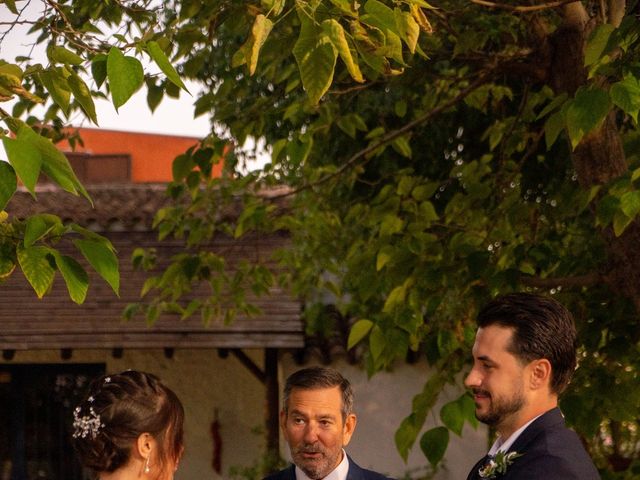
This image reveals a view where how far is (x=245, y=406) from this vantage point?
13078mm

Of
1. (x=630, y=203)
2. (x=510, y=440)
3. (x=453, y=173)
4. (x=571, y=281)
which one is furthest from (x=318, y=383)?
(x=453, y=173)

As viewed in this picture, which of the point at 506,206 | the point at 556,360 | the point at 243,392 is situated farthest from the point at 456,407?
the point at 243,392

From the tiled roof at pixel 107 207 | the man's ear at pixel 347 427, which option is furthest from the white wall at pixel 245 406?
the man's ear at pixel 347 427

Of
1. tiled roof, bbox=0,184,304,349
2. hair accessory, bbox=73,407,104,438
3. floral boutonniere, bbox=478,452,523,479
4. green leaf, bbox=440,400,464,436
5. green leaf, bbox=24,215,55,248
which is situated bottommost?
floral boutonniere, bbox=478,452,523,479

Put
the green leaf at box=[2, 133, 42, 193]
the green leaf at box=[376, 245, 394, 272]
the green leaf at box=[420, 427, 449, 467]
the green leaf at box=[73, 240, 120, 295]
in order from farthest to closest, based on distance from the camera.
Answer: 1. the green leaf at box=[376, 245, 394, 272]
2. the green leaf at box=[420, 427, 449, 467]
3. the green leaf at box=[73, 240, 120, 295]
4. the green leaf at box=[2, 133, 42, 193]

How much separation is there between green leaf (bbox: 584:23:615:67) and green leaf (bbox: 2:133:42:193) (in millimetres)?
1727

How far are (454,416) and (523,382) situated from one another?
4.37 ft

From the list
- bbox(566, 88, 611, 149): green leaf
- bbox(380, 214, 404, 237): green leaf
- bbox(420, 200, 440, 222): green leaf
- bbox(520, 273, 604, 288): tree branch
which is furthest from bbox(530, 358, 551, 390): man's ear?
bbox(420, 200, 440, 222): green leaf

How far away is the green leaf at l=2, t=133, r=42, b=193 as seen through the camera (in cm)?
252

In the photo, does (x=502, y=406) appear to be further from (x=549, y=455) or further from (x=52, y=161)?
(x=52, y=161)

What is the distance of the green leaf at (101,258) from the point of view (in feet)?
9.07

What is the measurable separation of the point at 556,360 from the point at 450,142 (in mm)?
8225

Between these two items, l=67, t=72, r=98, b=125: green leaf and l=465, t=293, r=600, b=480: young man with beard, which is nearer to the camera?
l=465, t=293, r=600, b=480: young man with beard

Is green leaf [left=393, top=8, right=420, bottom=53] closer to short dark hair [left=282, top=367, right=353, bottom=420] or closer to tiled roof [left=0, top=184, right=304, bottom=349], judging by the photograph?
short dark hair [left=282, top=367, right=353, bottom=420]
